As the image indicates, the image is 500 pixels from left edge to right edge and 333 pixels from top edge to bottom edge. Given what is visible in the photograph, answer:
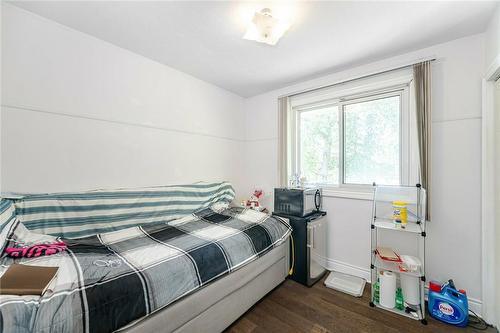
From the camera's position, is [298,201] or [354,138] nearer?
[298,201]

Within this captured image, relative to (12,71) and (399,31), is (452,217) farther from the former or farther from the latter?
(12,71)

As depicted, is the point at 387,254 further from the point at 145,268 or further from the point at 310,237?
the point at 145,268

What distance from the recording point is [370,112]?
8.50 feet

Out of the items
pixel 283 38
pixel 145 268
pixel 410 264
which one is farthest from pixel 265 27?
pixel 410 264

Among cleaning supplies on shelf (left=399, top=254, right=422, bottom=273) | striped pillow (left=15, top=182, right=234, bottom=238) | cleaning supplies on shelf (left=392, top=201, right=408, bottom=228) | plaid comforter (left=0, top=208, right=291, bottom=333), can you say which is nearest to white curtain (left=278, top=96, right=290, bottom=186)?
plaid comforter (left=0, top=208, right=291, bottom=333)

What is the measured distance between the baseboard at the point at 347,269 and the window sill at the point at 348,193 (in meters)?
0.83

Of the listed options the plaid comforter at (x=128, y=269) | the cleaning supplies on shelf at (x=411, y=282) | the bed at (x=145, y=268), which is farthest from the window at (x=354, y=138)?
the plaid comforter at (x=128, y=269)

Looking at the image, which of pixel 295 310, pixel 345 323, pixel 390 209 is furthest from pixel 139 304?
pixel 390 209

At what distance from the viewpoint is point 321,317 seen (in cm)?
185

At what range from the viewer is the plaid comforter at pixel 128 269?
946mm

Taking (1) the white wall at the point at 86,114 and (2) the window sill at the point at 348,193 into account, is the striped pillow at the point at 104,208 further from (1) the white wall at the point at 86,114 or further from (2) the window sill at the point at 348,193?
(2) the window sill at the point at 348,193

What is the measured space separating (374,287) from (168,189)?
2.39 meters

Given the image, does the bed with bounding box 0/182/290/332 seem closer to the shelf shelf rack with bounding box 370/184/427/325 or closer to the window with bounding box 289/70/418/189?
the shelf shelf rack with bounding box 370/184/427/325

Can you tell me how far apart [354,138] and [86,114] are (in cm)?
299
